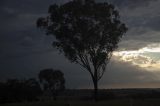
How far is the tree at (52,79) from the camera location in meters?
118

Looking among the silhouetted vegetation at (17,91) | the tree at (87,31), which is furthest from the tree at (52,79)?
the tree at (87,31)

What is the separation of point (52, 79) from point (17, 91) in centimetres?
2930

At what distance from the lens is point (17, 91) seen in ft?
296

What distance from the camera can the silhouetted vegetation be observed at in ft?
279

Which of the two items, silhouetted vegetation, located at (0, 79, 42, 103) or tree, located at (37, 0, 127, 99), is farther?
silhouetted vegetation, located at (0, 79, 42, 103)

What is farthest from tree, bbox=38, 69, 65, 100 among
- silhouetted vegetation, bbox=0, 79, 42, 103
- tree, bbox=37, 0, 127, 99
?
tree, bbox=37, 0, 127, 99

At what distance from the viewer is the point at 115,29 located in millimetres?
Answer: 56438

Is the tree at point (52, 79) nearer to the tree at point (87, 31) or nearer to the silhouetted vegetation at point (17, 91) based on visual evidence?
the silhouetted vegetation at point (17, 91)

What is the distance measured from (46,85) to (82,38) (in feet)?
212

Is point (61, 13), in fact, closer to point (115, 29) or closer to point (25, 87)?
point (115, 29)

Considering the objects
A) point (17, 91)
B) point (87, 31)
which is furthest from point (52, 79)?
point (87, 31)

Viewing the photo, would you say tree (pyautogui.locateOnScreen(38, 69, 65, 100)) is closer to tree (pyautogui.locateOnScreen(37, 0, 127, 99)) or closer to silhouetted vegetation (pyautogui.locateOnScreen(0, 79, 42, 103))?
silhouetted vegetation (pyautogui.locateOnScreen(0, 79, 42, 103))

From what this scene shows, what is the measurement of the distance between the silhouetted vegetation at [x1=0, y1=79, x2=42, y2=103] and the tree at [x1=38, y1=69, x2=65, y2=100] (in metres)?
15.8

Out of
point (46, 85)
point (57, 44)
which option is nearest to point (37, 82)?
point (46, 85)
